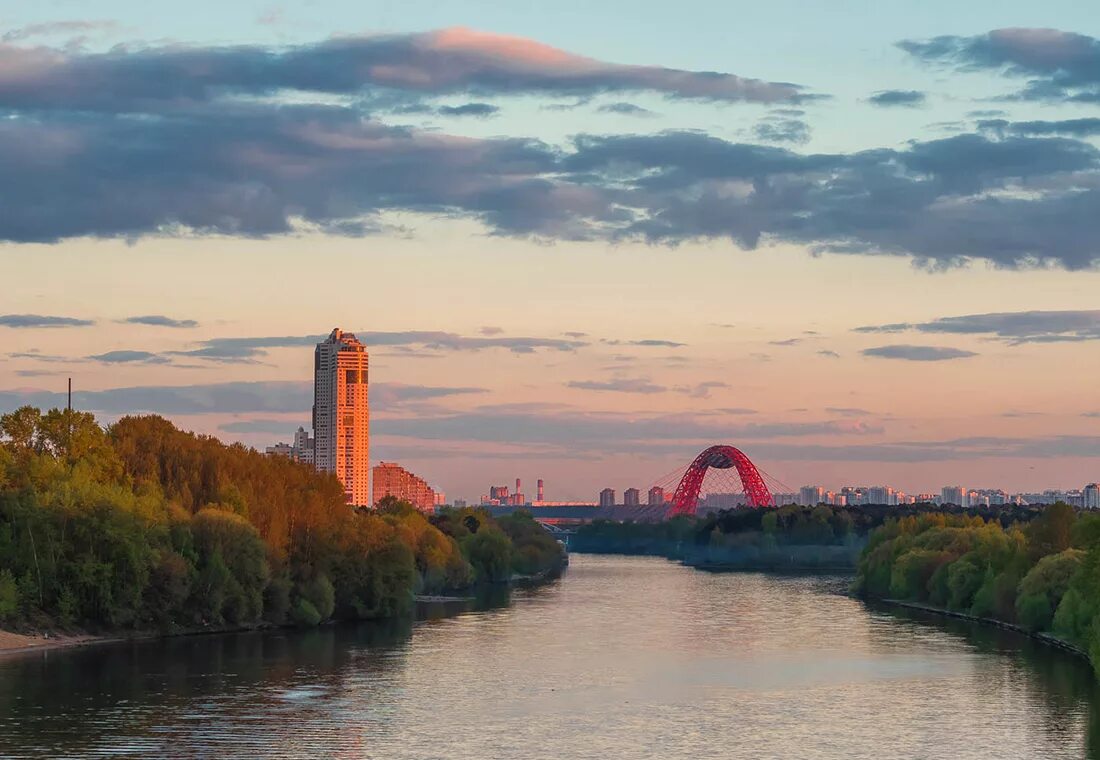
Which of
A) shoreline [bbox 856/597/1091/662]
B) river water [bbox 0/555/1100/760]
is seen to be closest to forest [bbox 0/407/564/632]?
river water [bbox 0/555/1100/760]

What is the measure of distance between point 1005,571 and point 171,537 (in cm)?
4392

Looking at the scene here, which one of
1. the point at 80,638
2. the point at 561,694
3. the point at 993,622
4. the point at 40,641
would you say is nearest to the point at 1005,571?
the point at 993,622

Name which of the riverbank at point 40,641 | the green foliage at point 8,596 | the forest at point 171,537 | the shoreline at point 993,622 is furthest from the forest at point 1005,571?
the green foliage at point 8,596

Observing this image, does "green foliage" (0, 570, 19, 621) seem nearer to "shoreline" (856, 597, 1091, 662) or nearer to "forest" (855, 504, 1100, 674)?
"forest" (855, 504, 1100, 674)

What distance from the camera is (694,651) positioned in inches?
2854

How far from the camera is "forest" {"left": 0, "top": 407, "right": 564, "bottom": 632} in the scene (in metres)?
72.9

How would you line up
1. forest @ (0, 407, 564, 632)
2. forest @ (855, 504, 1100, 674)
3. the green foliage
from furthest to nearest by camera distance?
forest @ (0, 407, 564, 632)
forest @ (855, 504, 1100, 674)
the green foliage

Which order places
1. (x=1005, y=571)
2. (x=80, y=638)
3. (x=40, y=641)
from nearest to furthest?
1. (x=40, y=641)
2. (x=80, y=638)
3. (x=1005, y=571)

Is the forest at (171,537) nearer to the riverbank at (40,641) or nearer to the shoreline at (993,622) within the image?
the riverbank at (40,641)

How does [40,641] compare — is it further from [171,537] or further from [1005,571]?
[1005,571]

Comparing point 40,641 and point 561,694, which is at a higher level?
point 40,641

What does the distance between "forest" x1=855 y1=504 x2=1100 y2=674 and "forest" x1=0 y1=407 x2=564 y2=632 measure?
102 feet

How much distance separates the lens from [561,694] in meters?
56.6

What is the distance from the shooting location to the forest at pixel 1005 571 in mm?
69812
